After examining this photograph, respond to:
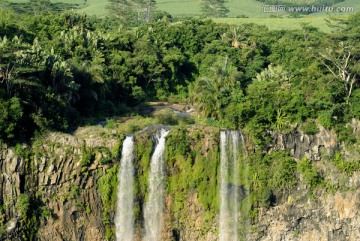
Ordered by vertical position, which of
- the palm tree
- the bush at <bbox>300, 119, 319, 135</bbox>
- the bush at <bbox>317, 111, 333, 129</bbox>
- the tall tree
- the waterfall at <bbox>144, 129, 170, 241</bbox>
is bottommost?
the waterfall at <bbox>144, 129, 170, 241</bbox>

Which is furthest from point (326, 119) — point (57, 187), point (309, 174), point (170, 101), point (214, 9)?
point (214, 9)

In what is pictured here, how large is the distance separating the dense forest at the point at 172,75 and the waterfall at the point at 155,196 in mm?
4904

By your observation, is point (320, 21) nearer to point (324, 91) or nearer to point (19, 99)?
point (324, 91)

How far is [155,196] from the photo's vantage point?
31703mm

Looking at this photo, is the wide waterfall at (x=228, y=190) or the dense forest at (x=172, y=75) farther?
the wide waterfall at (x=228, y=190)

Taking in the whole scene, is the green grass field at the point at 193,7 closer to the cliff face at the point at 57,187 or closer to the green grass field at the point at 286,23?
the green grass field at the point at 286,23

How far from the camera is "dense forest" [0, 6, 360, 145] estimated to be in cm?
3100

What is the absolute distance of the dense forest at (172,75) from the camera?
31.0 m

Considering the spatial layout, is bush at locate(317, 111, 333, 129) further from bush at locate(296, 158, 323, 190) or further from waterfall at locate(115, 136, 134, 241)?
waterfall at locate(115, 136, 134, 241)

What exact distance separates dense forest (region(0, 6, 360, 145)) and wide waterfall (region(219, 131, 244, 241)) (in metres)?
1.91

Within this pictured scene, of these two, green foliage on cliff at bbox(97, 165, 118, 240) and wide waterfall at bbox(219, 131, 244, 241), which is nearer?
green foliage on cliff at bbox(97, 165, 118, 240)

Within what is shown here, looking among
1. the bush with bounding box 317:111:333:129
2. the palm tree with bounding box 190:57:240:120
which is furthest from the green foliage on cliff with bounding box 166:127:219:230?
the bush with bounding box 317:111:333:129

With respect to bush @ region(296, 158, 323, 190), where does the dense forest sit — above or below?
above

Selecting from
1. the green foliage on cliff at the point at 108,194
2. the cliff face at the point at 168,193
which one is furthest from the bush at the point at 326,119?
the green foliage on cliff at the point at 108,194
